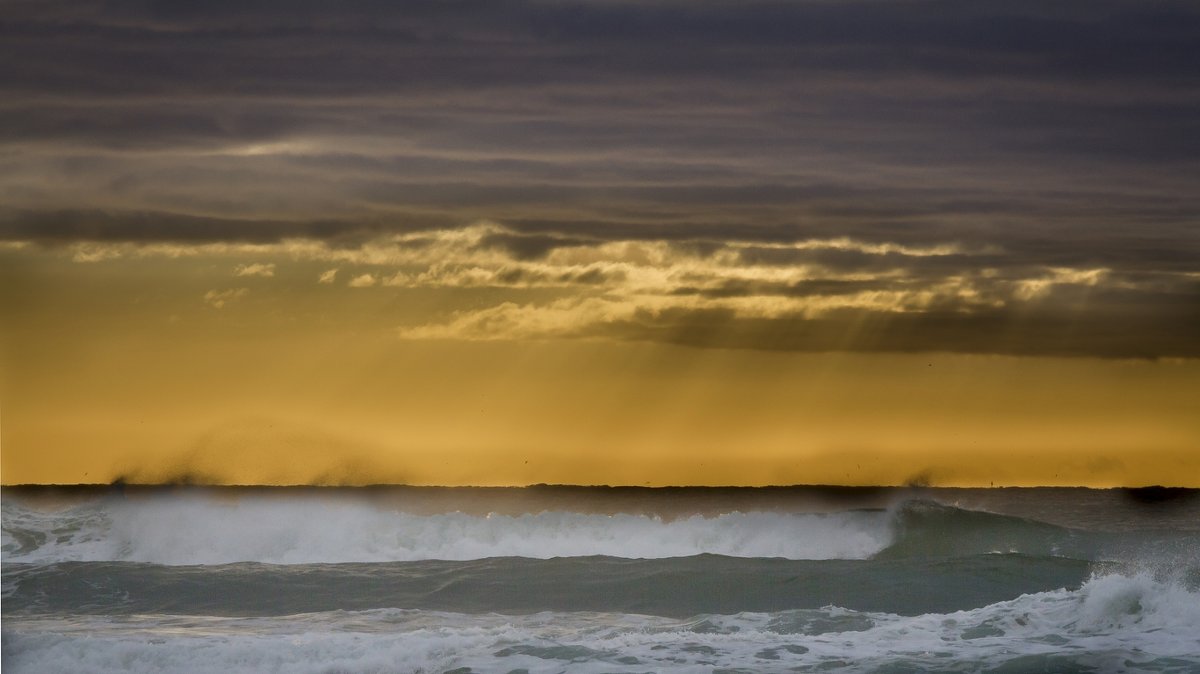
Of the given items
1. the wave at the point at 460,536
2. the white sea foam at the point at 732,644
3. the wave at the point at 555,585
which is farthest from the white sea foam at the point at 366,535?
the white sea foam at the point at 732,644

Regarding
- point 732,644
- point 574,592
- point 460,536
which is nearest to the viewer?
point 732,644

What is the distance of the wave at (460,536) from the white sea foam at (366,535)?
0.04m

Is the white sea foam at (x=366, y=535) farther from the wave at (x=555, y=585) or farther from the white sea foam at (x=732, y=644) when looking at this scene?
the white sea foam at (x=732, y=644)

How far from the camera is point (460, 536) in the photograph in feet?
119

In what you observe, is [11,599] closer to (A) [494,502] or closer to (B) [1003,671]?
(B) [1003,671]

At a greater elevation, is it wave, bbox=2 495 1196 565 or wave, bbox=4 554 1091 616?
wave, bbox=2 495 1196 565

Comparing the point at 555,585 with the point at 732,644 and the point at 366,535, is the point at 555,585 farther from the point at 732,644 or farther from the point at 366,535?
the point at 366,535

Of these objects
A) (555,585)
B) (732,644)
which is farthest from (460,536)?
(732,644)

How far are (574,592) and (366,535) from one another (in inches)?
402

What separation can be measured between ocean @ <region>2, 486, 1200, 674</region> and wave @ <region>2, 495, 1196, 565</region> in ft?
0.27

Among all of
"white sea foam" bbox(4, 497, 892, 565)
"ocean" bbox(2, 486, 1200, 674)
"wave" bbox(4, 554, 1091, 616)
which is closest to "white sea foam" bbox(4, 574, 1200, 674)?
"ocean" bbox(2, 486, 1200, 674)

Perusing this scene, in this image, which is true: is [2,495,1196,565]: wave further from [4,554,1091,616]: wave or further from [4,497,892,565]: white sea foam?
[4,554,1091,616]: wave

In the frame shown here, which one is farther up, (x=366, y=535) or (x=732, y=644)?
(x=366, y=535)

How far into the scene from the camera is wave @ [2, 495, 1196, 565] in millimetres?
35500
